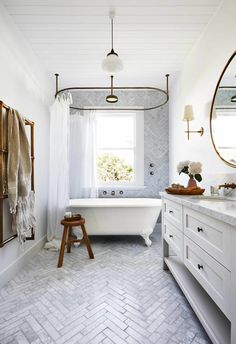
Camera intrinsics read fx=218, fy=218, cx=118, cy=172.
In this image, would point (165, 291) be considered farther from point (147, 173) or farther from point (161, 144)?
point (161, 144)

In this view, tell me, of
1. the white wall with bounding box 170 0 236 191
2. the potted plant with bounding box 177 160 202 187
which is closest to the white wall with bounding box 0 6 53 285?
the potted plant with bounding box 177 160 202 187

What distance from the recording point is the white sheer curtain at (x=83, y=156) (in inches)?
149

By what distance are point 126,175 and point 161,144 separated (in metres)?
0.84

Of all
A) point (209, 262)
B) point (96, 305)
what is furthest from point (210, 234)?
point (96, 305)

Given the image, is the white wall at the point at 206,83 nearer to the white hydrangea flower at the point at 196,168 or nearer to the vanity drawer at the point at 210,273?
the white hydrangea flower at the point at 196,168

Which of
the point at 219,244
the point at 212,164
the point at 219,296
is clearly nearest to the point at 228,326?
the point at 219,296

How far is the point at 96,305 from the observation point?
1.70 m

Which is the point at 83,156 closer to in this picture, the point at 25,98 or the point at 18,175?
the point at 25,98

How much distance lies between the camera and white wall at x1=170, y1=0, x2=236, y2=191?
189cm

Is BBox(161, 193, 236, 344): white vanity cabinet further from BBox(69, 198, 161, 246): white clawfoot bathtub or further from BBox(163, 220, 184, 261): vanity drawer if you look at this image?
BBox(69, 198, 161, 246): white clawfoot bathtub

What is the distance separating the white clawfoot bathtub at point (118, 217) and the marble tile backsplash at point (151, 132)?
2.78 feet

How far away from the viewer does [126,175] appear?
4035mm

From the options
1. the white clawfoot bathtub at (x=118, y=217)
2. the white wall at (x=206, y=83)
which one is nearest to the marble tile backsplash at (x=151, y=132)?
the white wall at (x=206, y=83)

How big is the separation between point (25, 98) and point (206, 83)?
2033 millimetres
